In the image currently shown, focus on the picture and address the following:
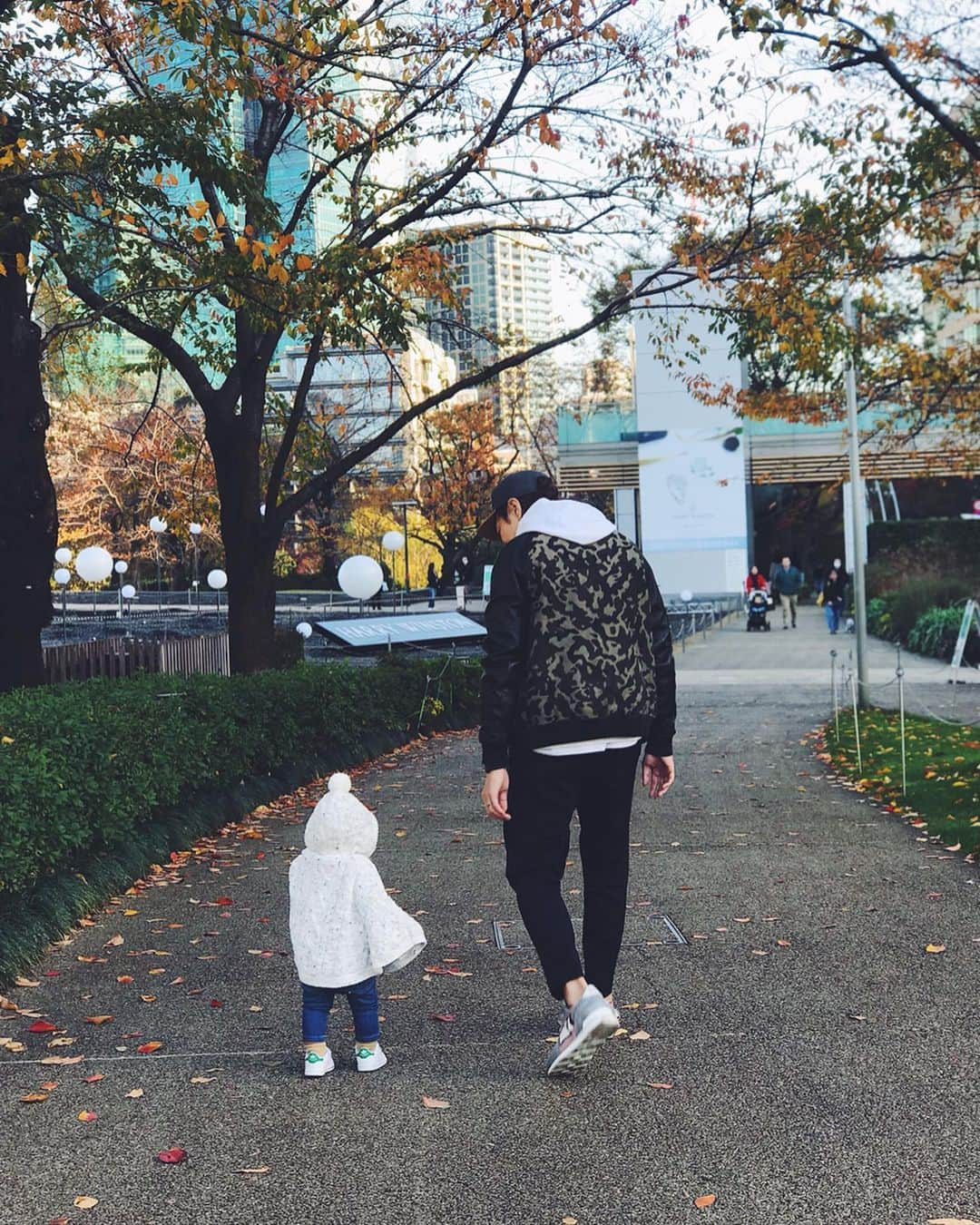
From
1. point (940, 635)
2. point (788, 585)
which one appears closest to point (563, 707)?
point (940, 635)

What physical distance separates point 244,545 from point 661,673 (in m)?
10.0

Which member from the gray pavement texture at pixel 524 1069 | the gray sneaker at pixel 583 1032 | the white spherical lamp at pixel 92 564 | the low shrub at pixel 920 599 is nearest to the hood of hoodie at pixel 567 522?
the gray sneaker at pixel 583 1032

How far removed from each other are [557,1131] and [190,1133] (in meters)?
0.99

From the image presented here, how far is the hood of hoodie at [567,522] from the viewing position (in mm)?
4115

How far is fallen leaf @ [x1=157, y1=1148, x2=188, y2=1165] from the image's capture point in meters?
3.54

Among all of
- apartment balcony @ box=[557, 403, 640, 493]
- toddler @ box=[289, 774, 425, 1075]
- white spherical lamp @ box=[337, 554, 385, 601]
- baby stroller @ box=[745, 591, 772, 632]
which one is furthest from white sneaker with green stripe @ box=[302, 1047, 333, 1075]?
apartment balcony @ box=[557, 403, 640, 493]

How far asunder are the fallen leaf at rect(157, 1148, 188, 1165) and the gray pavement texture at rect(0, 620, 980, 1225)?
2 centimetres

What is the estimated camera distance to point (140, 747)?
25.5 ft

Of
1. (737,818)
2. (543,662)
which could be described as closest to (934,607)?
(737,818)

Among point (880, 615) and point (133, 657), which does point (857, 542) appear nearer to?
point (133, 657)

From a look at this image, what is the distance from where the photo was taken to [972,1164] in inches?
133

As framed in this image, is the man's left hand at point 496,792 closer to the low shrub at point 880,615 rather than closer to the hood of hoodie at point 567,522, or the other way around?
the hood of hoodie at point 567,522

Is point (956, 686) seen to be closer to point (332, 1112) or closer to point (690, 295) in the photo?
point (690, 295)

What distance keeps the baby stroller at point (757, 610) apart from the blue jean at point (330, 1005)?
101 ft
